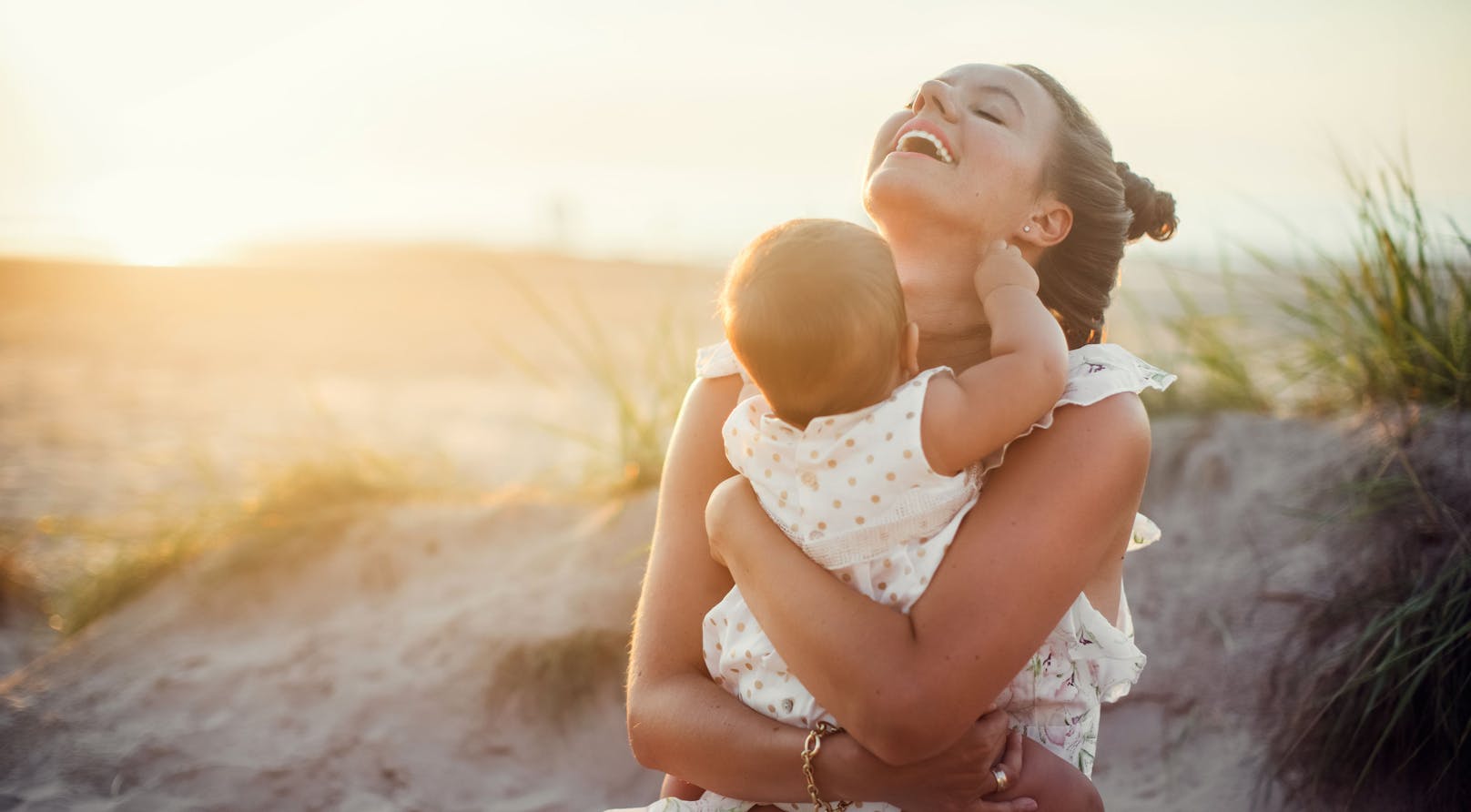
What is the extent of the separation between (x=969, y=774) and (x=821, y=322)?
0.82 meters

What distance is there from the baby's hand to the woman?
0.34ft

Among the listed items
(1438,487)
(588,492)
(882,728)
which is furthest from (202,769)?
(1438,487)

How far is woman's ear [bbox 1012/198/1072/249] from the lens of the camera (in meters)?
2.19

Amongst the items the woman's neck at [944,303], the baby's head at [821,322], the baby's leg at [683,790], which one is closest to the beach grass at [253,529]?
the baby's leg at [683,790]

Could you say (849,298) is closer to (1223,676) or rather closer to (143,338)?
(1223,676)

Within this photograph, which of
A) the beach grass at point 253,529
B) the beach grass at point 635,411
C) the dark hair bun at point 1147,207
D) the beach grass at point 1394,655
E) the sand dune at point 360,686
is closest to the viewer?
the dark hair bun at point 1147,207

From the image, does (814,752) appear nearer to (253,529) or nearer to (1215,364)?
(1215,364)

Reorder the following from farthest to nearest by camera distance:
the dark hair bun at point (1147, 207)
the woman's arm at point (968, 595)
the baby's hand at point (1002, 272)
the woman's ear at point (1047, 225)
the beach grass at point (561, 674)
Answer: the beach grass at point (561, 674), the dark hair bun at point (1147, 207), the woman's ear at point (1047, 225), the baby's hand at point (1002, 272), the woman's arm at point (968, 595)

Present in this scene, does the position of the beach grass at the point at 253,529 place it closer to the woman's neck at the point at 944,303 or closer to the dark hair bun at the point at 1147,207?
the woman's neck at the point at 944,303

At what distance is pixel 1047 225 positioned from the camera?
2221mm

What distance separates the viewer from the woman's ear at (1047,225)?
86.3 inches

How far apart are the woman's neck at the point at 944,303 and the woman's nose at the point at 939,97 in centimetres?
28

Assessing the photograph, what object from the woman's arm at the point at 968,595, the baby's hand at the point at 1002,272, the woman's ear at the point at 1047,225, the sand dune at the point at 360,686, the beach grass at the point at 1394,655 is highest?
the woman's ear at the point at 1047,225

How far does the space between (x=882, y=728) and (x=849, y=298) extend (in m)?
0.73
